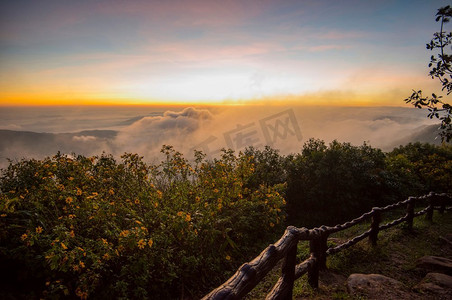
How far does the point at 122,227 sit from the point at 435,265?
23.1ft

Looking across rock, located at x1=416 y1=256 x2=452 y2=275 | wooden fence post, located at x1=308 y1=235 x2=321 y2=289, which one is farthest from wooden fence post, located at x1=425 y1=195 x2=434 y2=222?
wooden fence post, located at x1=308 y1=235 x2=321 y2=289

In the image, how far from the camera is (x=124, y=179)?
6613 millimetres

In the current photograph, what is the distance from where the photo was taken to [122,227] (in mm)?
5457

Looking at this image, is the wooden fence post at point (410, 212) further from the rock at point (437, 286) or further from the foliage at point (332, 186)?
the foliage at point (332, 186)

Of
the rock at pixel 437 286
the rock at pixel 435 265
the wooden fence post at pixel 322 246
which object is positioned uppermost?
the wooden fence post at pixel 322 246

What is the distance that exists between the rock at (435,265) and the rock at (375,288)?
141 cm

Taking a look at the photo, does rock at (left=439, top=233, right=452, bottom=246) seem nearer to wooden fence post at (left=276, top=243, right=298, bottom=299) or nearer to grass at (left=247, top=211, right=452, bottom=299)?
grass at (left=247, top=211, right=452, bottom=299)

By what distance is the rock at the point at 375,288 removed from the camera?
425 cm

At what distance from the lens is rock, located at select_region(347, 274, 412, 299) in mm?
4250

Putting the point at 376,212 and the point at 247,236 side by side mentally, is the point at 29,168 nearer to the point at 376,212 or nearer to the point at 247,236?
the point at 247,236

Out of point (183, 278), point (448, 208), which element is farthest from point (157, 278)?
point (448, 208)

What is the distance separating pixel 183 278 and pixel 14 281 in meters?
3.30

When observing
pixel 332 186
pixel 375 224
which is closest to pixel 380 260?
pixel 375 224

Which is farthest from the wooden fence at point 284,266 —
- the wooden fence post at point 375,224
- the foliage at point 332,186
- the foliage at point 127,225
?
the foliage at point 332,186
